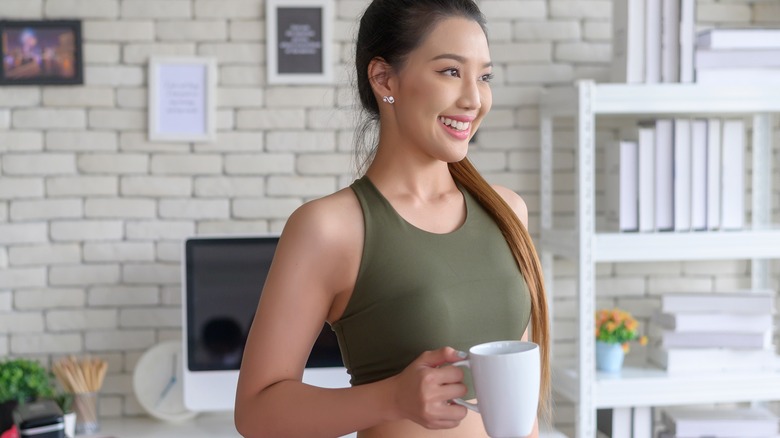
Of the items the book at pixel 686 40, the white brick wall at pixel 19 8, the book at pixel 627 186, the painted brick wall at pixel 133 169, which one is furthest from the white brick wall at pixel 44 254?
the book at pixel 686 40

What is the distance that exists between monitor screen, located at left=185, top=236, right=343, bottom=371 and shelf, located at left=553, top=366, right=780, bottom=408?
803mm

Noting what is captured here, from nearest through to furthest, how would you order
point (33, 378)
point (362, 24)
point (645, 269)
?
point (362, 24) < point (33, 378) < point (645, 269)

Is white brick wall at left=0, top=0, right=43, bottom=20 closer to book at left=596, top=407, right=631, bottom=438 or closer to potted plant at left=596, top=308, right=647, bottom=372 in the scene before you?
potted plant at left=596, top=308, right=647, bottom=372

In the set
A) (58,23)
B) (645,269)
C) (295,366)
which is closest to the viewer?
(295,366)

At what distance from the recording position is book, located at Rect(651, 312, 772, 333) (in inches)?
101

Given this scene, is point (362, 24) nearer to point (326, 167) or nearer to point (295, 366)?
point (295, 366)

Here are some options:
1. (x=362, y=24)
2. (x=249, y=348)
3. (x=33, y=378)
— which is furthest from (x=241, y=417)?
(x=33, y=378)

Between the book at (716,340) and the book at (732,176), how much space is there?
0.29m

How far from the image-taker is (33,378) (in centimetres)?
250

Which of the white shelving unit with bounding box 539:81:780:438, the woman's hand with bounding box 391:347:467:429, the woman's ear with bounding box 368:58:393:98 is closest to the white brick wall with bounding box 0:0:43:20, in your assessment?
the white shelving unit with bounding box 539:81:780:438

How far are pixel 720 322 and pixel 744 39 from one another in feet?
2.47

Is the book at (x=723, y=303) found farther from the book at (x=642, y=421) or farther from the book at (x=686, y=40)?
the book at (x=686, y=40)

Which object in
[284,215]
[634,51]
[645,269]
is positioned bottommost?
[645,269]

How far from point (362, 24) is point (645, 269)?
6.15 ft
